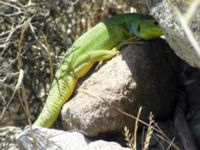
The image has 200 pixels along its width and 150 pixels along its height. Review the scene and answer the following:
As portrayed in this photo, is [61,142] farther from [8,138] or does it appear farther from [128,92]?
[8,138]

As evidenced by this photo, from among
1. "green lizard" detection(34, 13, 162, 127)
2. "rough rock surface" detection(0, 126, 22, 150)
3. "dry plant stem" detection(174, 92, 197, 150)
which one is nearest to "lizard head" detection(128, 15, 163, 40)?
"green lizard" detection(34, 13, 162, 127)

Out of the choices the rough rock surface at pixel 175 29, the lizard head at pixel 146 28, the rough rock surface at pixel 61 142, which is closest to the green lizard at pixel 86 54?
the lizard head at pixel 146 28

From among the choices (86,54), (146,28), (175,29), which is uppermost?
(175,29)

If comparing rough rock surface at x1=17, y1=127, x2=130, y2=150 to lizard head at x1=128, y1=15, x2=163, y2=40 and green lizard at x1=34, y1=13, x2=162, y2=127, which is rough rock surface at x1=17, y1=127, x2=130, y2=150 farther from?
lizard head at x1=128, y1=15, x2=163, y2=40

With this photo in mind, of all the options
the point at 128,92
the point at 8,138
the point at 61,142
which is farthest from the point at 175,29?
the point at 8,138

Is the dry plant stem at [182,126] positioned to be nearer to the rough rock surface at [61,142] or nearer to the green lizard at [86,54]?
the rough rock surface at [61,142]

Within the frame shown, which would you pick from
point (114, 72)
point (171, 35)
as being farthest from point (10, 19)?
point (171, 35)
